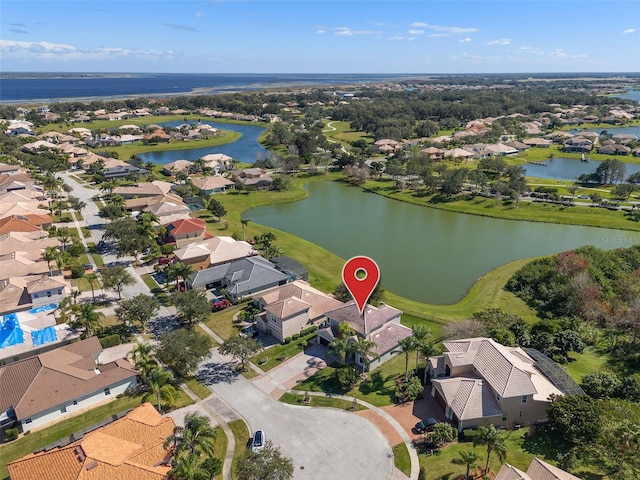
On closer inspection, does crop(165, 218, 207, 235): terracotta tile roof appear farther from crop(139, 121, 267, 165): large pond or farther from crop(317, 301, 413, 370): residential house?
crop(139, 121, 267, 165): large pond

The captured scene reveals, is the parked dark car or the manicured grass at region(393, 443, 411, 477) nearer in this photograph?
the manicured grass at region(393, 443, 411, 477)

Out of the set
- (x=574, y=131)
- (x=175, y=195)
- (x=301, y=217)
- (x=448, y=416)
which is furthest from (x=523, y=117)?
(x=448, y=416)

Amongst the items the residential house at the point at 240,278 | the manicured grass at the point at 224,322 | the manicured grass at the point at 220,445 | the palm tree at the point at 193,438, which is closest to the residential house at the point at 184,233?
the residential house at the point at 240,278

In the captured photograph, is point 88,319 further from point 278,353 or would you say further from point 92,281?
point 278,353

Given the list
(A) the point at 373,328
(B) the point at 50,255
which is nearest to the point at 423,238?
(A) the point at 373,328

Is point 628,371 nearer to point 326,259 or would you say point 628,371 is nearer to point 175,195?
point 326,259

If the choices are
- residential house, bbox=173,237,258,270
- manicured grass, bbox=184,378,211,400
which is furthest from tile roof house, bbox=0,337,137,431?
residential house, bbox=173,237,258,270

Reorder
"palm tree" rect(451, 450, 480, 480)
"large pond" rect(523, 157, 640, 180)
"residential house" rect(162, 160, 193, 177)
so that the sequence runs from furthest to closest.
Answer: "large pond" rect(523, 157, 640, 180), "residential house" rect(162, 160, 193, 177), "palm tree" rect(451, 450, 480, 480)
